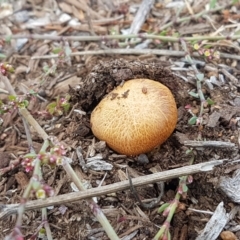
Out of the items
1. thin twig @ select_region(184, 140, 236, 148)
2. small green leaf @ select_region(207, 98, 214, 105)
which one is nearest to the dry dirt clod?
thin twig @ select_region(184, 140, 236, 148)

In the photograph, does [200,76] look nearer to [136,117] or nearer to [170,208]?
[136,117]

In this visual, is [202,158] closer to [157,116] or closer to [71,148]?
[157,116]

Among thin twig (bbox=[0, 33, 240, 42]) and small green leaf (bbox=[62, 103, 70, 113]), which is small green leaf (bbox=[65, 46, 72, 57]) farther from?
small green leaf (bbox=[62, 103, 70, 113])

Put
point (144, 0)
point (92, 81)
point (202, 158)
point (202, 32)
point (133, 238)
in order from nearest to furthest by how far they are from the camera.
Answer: point (133, 238), point (202, 158), point (92, 81), point (202, 32), point (144, 0)

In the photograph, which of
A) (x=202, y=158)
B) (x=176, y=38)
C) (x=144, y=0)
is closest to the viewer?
(x=202, y=158)

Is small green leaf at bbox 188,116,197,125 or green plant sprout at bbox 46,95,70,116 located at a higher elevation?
green plant sprout at bbox 46,95,70,116

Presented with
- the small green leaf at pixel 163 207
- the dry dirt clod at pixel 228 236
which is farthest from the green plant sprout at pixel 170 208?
the dry dirt clod at pixel 228 236

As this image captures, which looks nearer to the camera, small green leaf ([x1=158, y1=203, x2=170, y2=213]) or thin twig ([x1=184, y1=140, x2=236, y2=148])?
small green leaf ([x1=158, y1=203, x2=170, y2=213])

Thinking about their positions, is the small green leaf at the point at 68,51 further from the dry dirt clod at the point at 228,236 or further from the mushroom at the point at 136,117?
the dry dirt clod at the point at 228,236

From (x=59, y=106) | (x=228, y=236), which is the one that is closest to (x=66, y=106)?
(x=59, y=106)

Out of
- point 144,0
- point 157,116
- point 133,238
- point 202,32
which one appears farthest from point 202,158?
point 144,0
